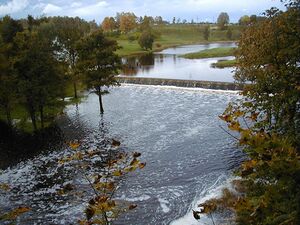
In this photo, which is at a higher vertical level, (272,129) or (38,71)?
A: (272,129)

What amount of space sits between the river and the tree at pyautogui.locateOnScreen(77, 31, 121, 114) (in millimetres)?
4791

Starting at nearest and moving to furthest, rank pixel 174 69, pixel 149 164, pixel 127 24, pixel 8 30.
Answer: pixel 149 164 < pixel 8 30 < pixel 174 69 < pixel 127 24

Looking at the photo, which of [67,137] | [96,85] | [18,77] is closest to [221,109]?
[96,85]

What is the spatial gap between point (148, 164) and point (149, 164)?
81mm

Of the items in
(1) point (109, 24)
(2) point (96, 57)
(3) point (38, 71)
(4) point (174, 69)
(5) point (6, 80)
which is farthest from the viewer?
(1) point (109, 24)

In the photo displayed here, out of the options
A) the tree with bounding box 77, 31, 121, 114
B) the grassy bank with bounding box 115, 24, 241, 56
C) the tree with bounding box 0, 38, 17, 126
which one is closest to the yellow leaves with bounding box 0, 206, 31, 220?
the tree with bounding box 0, 38, 17, 126

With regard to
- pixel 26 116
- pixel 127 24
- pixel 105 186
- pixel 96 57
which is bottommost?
pixel 26 116

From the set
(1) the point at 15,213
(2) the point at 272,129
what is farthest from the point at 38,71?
(1) the point at 15,213

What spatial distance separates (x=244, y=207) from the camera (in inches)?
284

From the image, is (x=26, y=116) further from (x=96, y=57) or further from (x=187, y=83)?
(x=187, y=83)

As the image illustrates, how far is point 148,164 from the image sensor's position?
93.4ft

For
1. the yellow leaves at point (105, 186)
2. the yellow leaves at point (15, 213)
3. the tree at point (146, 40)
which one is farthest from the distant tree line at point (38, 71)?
the tree at point (146, 40)

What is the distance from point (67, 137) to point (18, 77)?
8.15 meters

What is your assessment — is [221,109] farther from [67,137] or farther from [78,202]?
[78,202]
